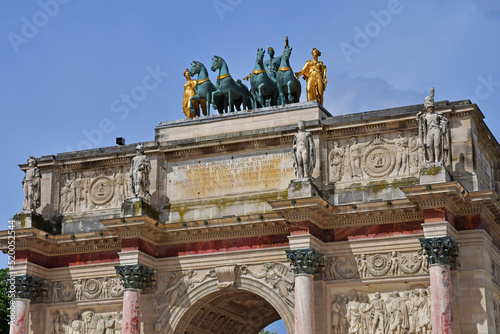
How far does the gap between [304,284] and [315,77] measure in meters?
7.80

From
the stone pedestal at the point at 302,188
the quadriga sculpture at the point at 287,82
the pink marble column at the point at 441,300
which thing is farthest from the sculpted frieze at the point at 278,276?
the quadriga sculpture at the point at 287,82

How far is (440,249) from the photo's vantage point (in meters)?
28.1

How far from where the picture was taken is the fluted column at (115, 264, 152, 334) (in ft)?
102

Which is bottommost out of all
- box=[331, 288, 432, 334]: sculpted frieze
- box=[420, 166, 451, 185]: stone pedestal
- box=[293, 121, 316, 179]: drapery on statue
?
box=[331, 288, 432, 334]: sculpted frieze

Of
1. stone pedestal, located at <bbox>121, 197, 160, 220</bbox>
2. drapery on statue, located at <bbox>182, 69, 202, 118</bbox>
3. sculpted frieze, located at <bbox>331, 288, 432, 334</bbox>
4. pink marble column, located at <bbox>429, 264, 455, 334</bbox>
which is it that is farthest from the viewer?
drapery on statue, located at <bbox>182, 69, 202, 118</bbox>

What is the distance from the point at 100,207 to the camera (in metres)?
34.0

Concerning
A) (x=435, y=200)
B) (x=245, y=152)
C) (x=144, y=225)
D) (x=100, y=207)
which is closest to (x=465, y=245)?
(x=435, y=200)

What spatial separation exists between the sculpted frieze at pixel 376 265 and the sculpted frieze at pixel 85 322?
292 inches

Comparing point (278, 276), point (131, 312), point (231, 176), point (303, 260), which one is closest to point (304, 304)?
point (303, 260)

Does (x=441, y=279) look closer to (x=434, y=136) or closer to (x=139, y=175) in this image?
(x=434, y=136)

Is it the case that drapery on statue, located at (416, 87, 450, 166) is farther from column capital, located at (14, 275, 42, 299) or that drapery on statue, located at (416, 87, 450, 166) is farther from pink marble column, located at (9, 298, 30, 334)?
pink marble column, located at (9, 298, 30, 334)

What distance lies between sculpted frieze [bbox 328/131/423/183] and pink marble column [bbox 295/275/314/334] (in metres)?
3.71

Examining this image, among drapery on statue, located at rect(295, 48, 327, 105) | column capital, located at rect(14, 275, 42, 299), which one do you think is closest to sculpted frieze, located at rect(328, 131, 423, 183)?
drapery on statue, located at rect(295, 48, 327, 105)

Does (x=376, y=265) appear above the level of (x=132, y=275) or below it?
below
